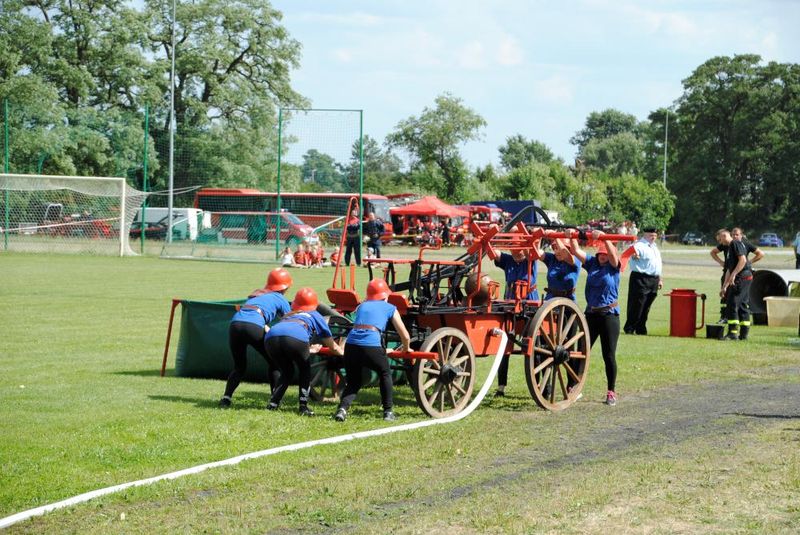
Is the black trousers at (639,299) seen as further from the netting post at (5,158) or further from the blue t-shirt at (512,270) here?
the netting post at (5,158)

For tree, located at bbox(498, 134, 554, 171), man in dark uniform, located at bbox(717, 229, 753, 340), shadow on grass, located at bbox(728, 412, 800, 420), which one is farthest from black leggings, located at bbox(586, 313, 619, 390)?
tree, located at bbox(498, 134, 554, 171)

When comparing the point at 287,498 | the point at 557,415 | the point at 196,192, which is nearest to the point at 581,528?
the point at 287,498

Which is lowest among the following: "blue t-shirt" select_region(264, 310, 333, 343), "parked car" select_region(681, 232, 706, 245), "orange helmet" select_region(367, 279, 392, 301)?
"blue t-shirt" select_region(264, 310, 333, 343)

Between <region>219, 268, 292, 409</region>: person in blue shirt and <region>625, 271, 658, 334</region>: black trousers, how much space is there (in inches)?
363

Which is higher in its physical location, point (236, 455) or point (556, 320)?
point (556, 320)

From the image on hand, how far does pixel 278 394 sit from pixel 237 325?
32.7 inches

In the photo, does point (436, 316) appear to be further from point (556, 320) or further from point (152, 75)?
point (152, 75)

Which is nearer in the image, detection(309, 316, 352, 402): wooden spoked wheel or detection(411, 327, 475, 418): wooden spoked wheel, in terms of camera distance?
detection(411, 327, 475, 418): wooden spoked wheel

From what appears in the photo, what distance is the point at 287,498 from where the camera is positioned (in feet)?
25.0

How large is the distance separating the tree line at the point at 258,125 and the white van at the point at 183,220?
124 centimetres

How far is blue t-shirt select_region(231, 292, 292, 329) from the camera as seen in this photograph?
11.4 metres

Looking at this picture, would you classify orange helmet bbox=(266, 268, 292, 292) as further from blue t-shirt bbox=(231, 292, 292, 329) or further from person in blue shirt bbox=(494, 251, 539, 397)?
person in blue shirt bbox=(494, 251, 539, 397)

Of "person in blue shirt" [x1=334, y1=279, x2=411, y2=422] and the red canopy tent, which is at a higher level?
the red canopy tent

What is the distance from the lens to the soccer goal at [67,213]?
42.4m
